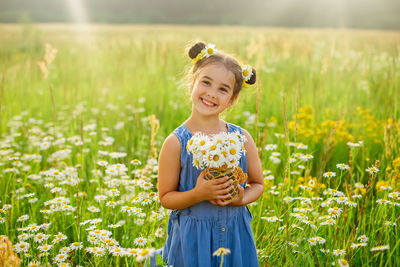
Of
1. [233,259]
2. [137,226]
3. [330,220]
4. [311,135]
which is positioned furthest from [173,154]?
[311,135]

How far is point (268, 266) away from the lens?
82.5 inches

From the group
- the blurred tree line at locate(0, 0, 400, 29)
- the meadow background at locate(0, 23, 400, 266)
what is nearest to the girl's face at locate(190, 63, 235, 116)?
the meadow background at locate(0, 23, 400, 266)

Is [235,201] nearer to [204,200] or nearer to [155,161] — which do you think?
[204,200]

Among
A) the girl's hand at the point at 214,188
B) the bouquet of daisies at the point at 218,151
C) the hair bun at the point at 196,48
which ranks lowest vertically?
the girl's hand at the point at 214,188

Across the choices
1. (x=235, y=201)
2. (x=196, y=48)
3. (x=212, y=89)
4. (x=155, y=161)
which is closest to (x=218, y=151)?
(x=235, y=201)

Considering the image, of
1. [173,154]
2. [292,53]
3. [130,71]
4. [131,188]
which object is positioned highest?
[292,53]

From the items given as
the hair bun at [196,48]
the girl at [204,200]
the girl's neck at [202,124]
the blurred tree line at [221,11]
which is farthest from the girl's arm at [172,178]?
the blurred tree line at [221,11]

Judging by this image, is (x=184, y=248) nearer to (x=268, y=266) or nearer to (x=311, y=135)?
(x=268, y=266)

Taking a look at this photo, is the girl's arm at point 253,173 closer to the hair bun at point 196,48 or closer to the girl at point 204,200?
the girl at point 204,200

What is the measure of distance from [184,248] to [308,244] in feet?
2.34

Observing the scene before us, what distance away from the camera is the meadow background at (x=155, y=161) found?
2.18 meters

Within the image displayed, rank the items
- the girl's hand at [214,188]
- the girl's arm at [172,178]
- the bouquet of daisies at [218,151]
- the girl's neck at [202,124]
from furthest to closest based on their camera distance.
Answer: the girl's neck at [202,124], the girl's arm at [172,178], the girl's hand at [214,188], the bouquet of daisies at [218,151]

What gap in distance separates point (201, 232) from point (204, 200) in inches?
6.2

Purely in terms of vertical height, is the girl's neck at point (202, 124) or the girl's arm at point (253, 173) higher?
the girl's neck at point (202, 124)
